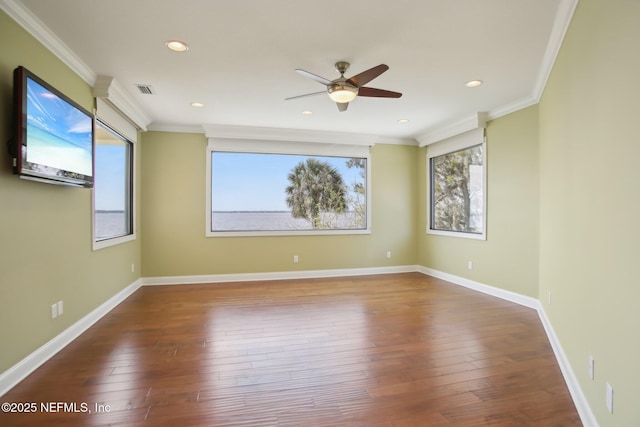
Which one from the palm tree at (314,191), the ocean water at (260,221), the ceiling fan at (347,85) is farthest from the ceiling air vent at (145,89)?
the palm tree at (314,191)

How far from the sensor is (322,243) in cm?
596

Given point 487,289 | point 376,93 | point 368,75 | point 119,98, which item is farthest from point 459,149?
point 119,98

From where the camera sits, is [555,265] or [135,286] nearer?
[555,265]

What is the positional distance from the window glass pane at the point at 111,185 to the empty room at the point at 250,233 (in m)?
0.04

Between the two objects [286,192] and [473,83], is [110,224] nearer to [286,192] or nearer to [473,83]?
[286,192]

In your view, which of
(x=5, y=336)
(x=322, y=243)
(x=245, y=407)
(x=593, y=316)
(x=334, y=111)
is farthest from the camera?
(x=322, y=243)

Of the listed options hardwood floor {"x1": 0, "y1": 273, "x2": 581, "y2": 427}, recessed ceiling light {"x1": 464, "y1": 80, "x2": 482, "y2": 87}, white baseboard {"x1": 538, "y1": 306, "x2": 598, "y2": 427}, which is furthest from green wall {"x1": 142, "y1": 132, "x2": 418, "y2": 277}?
white baseboard {"x1": 538, "y1": 306, "x2": 598, "y2": 427}

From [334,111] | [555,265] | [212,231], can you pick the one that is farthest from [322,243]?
[555,265]

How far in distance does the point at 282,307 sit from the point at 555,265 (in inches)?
115

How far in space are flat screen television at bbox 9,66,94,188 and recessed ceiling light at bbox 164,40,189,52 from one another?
0.94 m

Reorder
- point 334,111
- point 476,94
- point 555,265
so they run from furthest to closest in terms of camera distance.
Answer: point 334,111 < point 476,94 < point 555,265

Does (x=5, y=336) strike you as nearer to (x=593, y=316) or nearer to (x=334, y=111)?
(x=593, y=316)

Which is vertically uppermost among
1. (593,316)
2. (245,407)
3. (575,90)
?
(575,90)

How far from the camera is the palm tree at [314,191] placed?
5984 millimetres
